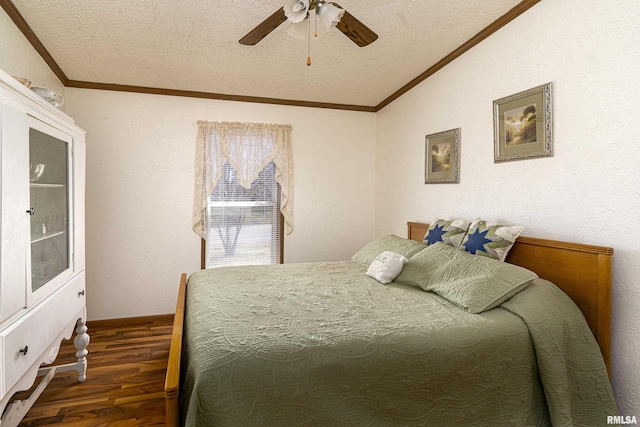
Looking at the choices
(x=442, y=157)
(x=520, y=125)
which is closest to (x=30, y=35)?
(x=442, y=157)

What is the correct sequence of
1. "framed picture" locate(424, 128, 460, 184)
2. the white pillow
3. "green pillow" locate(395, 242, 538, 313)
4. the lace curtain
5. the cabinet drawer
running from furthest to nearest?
the lace curtain → "framed picture" locate(424, 128, 460, 184) → the white pillow → "green pillow" locate(395, 242, 538, 313) → the cabinet drawer

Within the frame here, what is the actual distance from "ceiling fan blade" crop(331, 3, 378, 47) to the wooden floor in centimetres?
250

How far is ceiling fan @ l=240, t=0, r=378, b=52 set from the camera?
66.1 inches

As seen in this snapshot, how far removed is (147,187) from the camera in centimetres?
351

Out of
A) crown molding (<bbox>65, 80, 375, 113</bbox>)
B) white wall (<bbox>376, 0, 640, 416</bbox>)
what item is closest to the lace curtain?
crown molding (<bbox>65, 80, 375, 113</bbox>)

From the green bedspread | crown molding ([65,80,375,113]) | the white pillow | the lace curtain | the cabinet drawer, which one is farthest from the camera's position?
the lace curtain

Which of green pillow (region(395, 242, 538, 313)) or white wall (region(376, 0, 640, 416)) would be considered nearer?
white wall (region(376, 0, 640, 416))

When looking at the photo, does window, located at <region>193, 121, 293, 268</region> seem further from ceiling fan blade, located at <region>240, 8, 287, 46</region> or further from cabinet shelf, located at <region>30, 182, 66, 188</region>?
ceiling fan blade, located at <region>240, 8, 287, 46</region>

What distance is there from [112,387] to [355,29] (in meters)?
2.81

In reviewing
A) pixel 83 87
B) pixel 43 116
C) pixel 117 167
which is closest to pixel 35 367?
pixel 43 116

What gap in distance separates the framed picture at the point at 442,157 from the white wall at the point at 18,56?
3162 millimetres

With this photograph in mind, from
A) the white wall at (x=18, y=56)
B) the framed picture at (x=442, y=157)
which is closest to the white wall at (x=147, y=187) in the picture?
the white wall at (x=18, y=56)

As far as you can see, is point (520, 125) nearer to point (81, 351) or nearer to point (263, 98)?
point (263, 98)

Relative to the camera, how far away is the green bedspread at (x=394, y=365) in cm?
124
